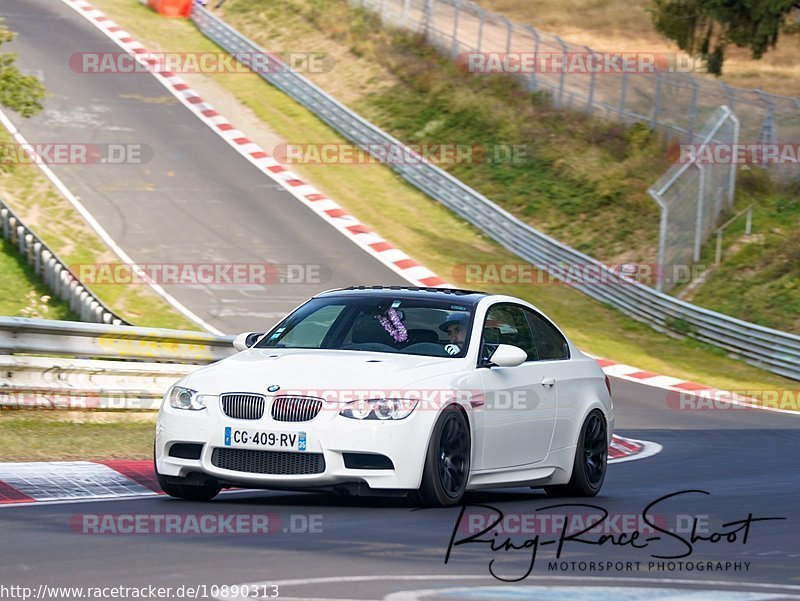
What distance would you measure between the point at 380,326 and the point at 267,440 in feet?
4.88

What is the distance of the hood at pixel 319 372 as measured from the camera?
880 centimetres

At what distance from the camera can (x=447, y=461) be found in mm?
9016

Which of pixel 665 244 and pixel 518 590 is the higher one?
pixel 518 590

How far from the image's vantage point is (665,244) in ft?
90.7

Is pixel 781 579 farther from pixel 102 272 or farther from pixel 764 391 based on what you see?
pixel 102 272

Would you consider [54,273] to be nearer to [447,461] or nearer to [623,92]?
[447,461]

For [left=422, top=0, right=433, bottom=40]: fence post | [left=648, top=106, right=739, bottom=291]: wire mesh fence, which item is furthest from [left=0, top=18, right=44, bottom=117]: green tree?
[left=422, top=0, right=433, bottom=40]: fence post

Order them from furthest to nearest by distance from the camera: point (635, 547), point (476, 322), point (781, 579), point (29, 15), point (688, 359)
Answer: point (29, 15)
point (688, 359)
point (476, 322)
point (635, 547)
point (781, 579)

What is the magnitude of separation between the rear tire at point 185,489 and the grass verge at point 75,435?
1823 millimetres

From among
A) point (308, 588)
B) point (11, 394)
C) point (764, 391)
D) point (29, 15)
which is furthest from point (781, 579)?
point (29, 15)

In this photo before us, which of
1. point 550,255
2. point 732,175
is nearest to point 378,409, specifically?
point 550,255

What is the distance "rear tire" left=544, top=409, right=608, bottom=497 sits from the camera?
10.6 meters

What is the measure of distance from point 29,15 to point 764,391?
27534mm

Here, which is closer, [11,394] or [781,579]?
[781,579]
